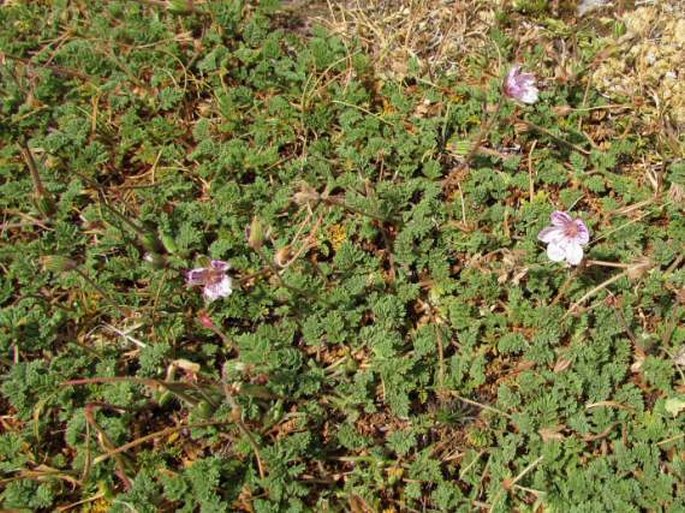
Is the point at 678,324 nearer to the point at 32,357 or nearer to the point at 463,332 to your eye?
the point at 463,332

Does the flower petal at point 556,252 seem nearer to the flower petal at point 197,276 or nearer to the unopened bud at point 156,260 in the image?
the flower petal at point 197,276

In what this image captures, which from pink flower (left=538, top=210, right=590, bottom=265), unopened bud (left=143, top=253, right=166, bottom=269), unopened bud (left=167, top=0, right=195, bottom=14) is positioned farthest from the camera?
unopened bud (left=167, top=0, right=195, bottom=14)

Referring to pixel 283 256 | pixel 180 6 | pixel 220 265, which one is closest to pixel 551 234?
pixel 283 256

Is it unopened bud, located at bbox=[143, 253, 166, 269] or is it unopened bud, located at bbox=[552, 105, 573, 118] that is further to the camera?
unopened bud, located at bbox=[552, 105, 573, 118]

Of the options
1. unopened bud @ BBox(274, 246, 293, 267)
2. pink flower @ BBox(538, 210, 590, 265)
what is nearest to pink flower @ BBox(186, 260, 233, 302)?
unopened bud @ BBox(274, 246, 293, 267)

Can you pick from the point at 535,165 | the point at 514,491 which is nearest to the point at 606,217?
the point at 535,165

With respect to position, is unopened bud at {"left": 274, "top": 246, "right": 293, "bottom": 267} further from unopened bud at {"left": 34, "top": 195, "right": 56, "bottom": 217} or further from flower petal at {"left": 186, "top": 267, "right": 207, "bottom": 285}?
unopened bud at {"left": 34, "top": 195, "right": 56, "bottom": 217}

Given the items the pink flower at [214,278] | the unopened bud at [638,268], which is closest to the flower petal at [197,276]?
the pink flower at [214,278]
